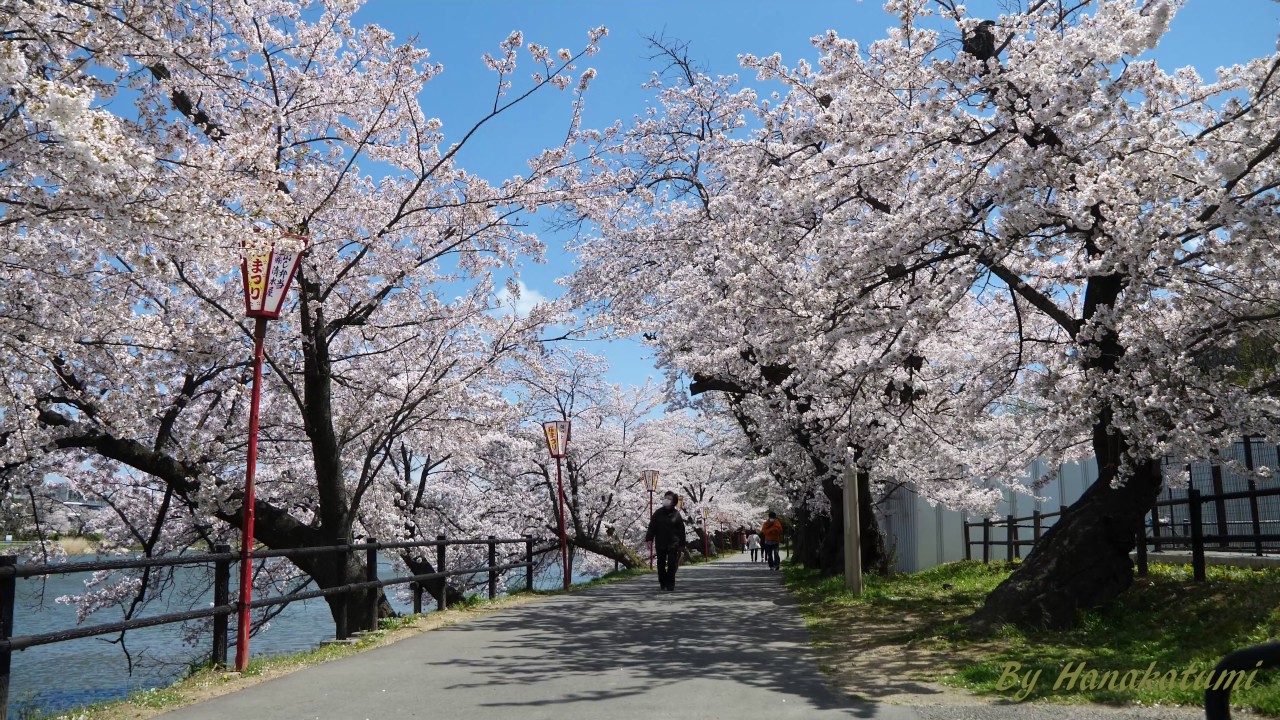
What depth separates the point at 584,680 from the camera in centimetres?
670

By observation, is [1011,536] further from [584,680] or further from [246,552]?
[246,552]

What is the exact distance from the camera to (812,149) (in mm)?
13172

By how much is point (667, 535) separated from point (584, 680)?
965 cm

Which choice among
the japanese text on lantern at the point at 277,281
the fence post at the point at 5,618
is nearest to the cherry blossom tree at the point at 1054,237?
the japanese text on lantern at the point at 277,281

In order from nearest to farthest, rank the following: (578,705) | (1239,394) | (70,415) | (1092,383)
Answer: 1. (578,705)
2. (1239,394)
3. (1092,383)
4. (70,415)

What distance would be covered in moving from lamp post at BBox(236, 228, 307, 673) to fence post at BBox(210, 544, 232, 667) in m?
0.12

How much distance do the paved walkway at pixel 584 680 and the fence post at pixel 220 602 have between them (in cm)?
79

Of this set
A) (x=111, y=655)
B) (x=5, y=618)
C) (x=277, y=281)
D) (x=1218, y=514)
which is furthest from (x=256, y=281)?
(x=111, y=655)

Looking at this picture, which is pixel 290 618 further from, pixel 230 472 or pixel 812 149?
pixel 812 149

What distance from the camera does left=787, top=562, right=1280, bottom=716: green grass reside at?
231 inches

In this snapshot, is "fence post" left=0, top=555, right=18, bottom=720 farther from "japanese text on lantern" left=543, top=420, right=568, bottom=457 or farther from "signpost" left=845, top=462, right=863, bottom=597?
"japanese text on lantern" left=543, top=420, right=568, bottom=457

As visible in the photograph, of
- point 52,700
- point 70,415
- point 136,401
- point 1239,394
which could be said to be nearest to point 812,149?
point 1239,394

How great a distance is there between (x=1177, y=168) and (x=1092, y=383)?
2107 millimetres

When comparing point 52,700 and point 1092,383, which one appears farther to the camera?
point 52,700
